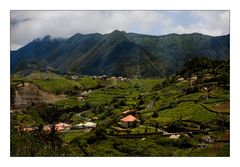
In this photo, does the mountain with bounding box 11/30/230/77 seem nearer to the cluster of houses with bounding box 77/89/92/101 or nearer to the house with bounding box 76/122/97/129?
the cluster of houses with bounding box 77/89/92/101

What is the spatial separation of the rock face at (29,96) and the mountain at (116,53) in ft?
1.68

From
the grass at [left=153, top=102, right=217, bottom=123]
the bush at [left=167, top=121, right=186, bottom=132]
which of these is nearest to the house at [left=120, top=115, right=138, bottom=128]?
the grass at [left=153, top=102, right=217, bottom=123]

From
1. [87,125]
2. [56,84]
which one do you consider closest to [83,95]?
[56,84]

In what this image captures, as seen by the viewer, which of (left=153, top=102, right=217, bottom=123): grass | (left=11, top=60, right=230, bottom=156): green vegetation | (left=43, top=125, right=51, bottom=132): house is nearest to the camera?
(left=11, top=60, right=230, bottom=156): green vegetation

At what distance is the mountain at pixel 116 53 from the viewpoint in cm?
1789

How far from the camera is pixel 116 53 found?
18.9 m

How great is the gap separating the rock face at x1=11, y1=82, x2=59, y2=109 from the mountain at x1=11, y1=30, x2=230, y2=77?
1.68 ft

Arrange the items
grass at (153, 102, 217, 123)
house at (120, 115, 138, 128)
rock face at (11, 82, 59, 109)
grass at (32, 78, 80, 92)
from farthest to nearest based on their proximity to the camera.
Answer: grass at (32, 78, 80, 92) < house at (120, 115, 138, 128) < rock face at (11, 82, 59, 109) < grass at (153, 102, 217, 123)

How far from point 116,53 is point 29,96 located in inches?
110

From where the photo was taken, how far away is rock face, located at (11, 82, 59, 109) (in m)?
17.6

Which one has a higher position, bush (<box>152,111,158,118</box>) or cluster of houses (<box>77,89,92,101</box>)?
cluster of houses (<box>77,89,92,101</box>)

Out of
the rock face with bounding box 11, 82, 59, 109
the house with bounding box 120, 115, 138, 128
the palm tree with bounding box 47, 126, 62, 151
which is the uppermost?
the rock face with bounding box 11, 82, 59, 109
